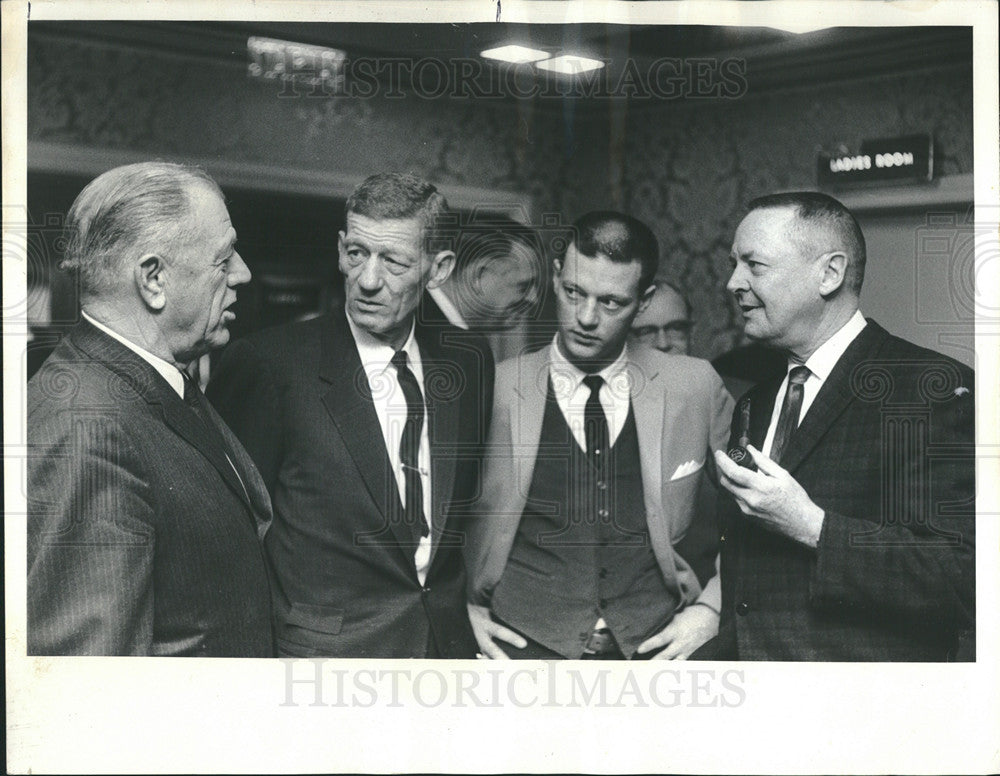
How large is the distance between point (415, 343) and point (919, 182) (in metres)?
1.97

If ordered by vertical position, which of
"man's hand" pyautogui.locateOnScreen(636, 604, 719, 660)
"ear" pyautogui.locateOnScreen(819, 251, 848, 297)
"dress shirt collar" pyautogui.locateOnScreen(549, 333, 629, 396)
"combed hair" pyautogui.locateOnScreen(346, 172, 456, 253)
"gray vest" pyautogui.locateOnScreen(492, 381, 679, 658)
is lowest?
"man's hand" pyautogui.locateOnScreen(636, 604, 719, 660)

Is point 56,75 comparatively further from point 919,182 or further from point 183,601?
point 919,182

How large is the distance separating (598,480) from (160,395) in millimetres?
1628

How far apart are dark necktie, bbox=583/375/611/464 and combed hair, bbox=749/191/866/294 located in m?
0.96

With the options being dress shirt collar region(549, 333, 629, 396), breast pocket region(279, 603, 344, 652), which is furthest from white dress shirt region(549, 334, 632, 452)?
breast pocket region(279, 603, 344, 652)

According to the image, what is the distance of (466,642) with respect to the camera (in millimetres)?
4059

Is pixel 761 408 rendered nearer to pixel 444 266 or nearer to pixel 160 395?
pixel 444 266

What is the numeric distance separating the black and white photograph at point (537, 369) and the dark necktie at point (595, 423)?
1cm

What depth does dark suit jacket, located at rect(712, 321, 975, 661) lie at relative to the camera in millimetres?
3973

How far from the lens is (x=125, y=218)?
13.0 feet

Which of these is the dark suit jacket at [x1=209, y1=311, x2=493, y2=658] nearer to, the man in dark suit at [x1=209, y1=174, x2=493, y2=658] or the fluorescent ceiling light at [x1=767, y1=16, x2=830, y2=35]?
the man in dark suit at [x1=209, y1=174, x2=493, y2=658]

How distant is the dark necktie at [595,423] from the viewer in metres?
4.04

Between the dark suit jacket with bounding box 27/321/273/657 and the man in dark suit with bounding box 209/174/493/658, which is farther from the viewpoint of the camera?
the man in dark suit with bounding box 209/174/493/658

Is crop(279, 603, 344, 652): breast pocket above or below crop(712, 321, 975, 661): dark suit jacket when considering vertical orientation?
below
